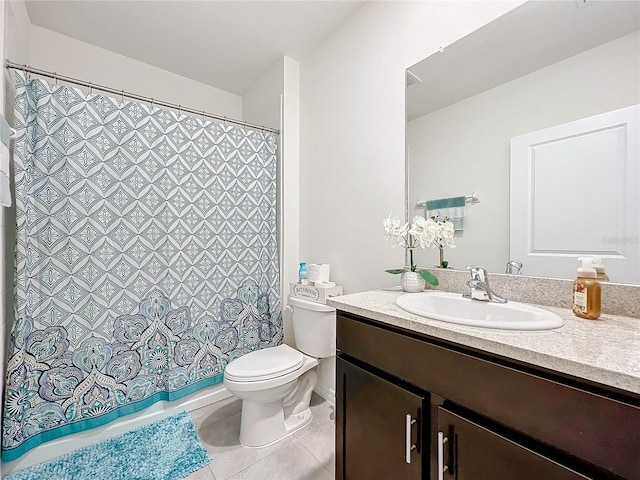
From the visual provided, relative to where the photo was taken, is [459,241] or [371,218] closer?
[459,241]

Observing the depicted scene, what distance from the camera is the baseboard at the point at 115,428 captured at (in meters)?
1.36

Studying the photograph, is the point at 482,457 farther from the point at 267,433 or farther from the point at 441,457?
the point at 267,433

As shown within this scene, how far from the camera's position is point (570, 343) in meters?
0.61

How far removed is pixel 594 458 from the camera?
506mm

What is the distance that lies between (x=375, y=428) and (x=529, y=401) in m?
0.51

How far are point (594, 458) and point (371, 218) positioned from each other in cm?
125

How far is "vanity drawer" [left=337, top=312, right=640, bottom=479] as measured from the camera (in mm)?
483

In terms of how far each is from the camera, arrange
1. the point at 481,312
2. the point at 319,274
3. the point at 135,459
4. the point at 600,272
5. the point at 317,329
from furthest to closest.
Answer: the point at 319,274 → the point at 317,329 → the point at 135,459 → the point at 481,312 → the point at 600,272

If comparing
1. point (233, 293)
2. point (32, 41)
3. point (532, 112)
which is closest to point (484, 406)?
point (532, 112)

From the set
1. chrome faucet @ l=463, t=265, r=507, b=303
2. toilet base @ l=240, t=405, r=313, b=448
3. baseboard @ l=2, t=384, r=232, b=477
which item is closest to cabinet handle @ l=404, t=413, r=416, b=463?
chrome faucet @ l=463, t=265, r=507, b=303

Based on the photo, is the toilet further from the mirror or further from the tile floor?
the mirror

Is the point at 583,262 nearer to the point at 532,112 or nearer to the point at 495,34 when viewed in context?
the point at 532,112

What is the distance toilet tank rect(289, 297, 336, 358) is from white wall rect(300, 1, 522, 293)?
0.80 feet

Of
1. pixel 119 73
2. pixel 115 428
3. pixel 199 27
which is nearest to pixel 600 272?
pixel 115 428
